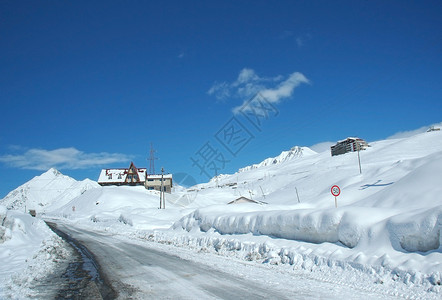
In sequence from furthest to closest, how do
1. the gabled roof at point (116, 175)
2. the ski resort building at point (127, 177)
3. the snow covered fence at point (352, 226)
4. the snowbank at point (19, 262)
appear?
the gabled roof at point (116, 175), the ski resort building at point (127, 177), the snow covered fence at point (352, 226), the snowbank at point (19, 262)

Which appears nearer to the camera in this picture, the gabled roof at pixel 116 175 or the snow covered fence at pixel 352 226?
the snow covered fence at pixel 352 226

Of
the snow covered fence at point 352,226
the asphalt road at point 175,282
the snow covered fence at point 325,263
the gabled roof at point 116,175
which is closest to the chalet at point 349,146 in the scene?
the gabled roof at point 116,175

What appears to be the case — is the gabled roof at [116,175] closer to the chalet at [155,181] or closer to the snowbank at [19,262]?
→ the chalet at [155,181]

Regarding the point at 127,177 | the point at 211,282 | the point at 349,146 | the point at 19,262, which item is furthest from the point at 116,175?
the point at 349,146

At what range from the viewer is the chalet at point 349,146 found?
127 meters

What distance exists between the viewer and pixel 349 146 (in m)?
128

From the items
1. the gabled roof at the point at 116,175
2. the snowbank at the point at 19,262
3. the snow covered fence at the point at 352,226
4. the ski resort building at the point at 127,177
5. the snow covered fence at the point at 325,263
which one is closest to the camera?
the snow covered fence at the point at 325,263

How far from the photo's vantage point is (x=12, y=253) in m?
11.8

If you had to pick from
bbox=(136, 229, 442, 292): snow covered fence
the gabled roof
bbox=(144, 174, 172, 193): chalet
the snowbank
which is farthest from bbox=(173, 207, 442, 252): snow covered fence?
the gabled roof

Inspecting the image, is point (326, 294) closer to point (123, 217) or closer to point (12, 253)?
point (12, 253)

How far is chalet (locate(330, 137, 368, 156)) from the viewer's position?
127 m

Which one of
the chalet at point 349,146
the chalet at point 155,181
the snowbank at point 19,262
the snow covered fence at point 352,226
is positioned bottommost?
the snowbank at point 19,262

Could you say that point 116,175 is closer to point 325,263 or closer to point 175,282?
point 175,282

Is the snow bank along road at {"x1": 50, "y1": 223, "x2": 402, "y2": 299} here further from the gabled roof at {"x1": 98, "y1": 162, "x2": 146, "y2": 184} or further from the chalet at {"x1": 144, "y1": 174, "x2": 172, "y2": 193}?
the chalet at {"x1": 144, "y1": 174, "x2": 172, "y2": 193}
